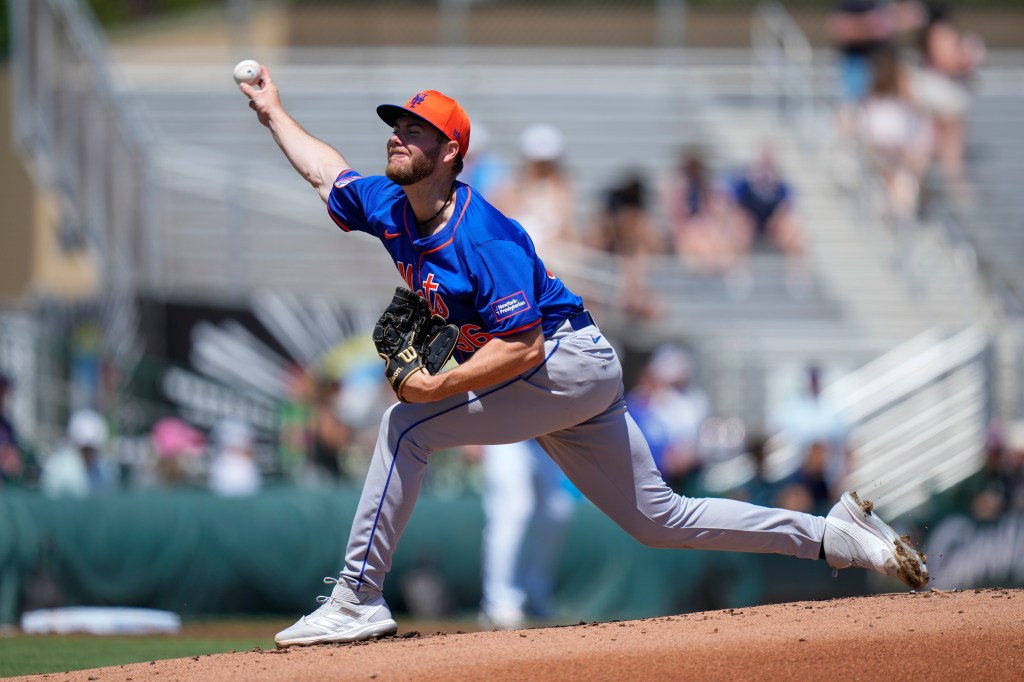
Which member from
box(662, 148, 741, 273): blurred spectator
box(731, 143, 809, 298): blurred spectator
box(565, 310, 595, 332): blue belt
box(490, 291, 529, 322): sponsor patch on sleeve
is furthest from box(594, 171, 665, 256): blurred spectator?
box(490, 291, 529, 322): sponsor patch on sleeve

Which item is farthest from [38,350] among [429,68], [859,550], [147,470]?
[859,550]

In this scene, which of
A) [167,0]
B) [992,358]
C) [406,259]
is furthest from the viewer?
[167,0]

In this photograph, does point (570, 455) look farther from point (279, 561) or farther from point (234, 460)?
point (234, 460)

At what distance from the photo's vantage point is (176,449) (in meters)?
12.7

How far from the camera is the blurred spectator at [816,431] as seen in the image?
1245 centimetres

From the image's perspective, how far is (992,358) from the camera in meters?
13.8

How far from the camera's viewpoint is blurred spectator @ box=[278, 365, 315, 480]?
12.9 metres

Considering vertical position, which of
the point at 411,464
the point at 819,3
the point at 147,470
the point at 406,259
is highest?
the point at 819,3

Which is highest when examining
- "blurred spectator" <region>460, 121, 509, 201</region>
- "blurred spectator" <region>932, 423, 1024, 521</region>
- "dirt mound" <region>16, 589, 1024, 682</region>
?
"blurred spectator" <region>460, 121, 509, 201</region>

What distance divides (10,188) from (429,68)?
6.24 meters

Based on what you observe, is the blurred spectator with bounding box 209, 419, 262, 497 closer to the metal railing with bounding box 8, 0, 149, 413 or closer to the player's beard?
the metal railing with bounding box 8, 0, 149, 413

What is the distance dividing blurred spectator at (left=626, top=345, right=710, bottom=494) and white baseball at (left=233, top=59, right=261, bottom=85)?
5.78m

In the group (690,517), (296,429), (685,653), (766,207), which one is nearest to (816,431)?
(766,207)

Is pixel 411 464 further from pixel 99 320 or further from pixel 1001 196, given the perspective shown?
pixel 1001 196
